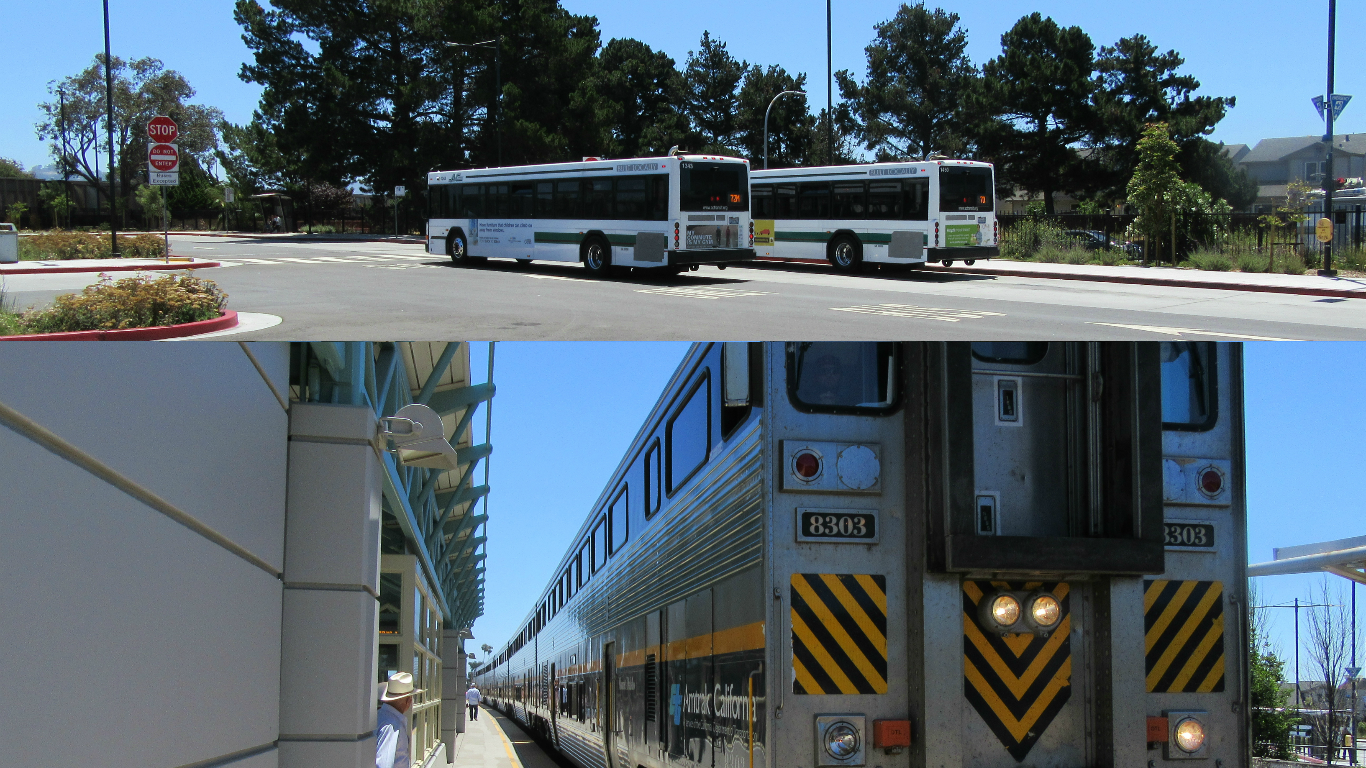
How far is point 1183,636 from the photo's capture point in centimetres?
466

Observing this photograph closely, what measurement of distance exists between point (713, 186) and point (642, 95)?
42.9 meters

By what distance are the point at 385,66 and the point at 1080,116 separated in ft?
115

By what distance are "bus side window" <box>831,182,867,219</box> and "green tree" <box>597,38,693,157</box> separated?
31.3m

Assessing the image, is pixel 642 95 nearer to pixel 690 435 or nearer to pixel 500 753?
pixel 500 753

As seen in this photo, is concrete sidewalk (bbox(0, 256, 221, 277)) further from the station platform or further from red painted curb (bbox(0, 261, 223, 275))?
the station platform

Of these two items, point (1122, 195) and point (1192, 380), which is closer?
point (1192, 380)

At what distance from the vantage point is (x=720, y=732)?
17.2 feet

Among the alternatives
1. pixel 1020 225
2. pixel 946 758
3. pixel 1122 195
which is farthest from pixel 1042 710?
pixel 1122 195

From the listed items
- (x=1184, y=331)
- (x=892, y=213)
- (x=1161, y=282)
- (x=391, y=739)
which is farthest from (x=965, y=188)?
(x=391, y=739)

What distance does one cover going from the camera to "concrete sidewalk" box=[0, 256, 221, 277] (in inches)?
1004

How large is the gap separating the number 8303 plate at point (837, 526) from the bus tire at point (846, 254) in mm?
22570

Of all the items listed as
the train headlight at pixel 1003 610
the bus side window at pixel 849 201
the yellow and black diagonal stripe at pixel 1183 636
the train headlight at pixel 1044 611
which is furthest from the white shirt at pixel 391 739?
the bus side window at pixel 849 201

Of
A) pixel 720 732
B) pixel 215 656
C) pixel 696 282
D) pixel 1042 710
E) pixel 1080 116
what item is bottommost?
pixel 720 732

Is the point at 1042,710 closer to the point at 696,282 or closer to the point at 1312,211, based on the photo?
the point at 696,282
